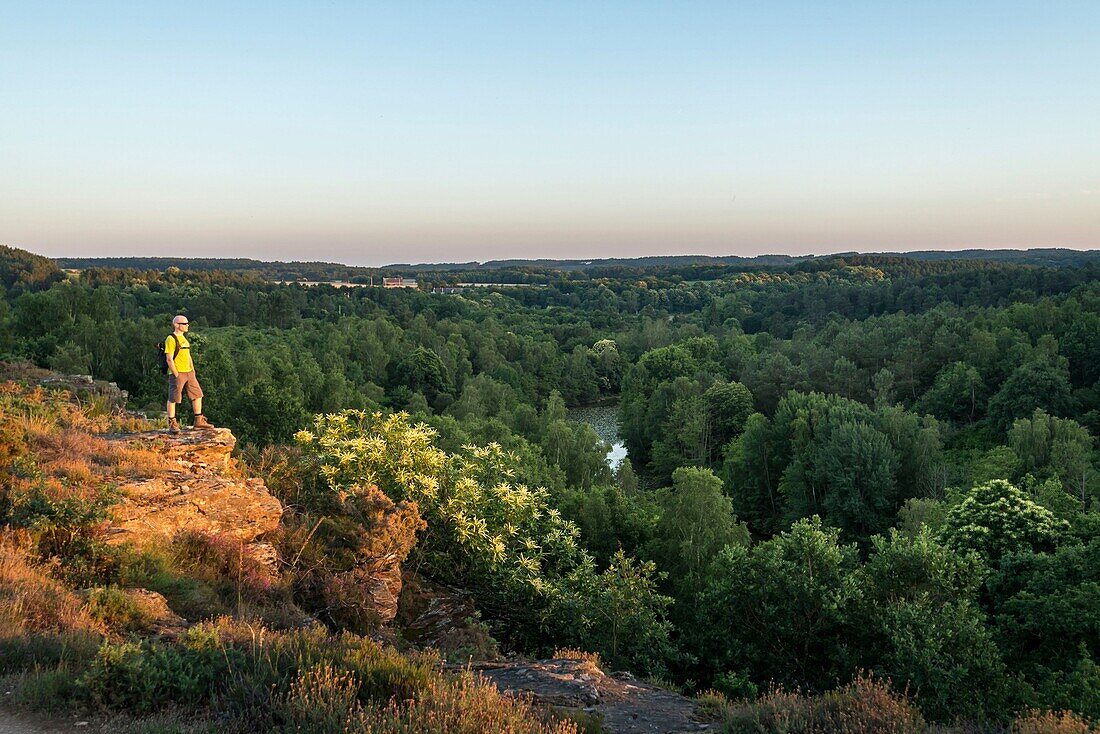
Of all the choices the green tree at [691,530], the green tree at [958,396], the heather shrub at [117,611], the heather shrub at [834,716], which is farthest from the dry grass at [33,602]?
the green tree at [958,396]

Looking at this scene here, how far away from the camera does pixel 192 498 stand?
11781 millimetres

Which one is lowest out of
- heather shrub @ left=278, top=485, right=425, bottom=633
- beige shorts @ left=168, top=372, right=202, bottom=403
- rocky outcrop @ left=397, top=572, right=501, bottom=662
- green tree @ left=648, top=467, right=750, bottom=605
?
green tree @ left=648, top=467, right=750, bottom=605

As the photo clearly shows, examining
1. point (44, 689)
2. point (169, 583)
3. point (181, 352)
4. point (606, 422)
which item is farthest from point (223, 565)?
point (606, 422)

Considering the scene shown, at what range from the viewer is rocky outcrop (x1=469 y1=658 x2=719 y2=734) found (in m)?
8.65

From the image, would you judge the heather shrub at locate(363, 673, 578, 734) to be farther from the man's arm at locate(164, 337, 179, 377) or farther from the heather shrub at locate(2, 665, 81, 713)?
the man's arm at locate(164, 337, 179, 377)

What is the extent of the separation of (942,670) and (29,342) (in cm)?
5522

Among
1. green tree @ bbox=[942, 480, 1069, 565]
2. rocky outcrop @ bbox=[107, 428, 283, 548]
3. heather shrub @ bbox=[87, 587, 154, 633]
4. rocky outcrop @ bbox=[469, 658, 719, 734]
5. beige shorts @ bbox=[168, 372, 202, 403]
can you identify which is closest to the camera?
heather shrub @ bbox=[87, 587, 154, 633]

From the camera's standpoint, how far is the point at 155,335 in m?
51.7

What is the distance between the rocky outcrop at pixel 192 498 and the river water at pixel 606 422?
5185 cm

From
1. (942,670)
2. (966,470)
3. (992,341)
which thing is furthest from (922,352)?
(942,670)

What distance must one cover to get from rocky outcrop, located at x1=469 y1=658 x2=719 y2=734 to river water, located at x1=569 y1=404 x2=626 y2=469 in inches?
2090

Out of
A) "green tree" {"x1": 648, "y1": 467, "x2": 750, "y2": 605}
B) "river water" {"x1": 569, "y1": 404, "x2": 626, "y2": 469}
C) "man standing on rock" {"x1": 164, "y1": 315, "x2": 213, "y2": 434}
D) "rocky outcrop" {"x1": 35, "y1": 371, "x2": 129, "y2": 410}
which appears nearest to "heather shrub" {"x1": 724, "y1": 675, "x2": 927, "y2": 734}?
"man standing on rock" {"x1": 164, "y1": 315, "x2": 213, "y2": 434}

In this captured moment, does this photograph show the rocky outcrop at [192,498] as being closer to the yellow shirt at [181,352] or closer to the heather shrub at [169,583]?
the heather shrub at [169,583]

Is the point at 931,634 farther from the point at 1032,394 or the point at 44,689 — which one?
the point at 1032,394
